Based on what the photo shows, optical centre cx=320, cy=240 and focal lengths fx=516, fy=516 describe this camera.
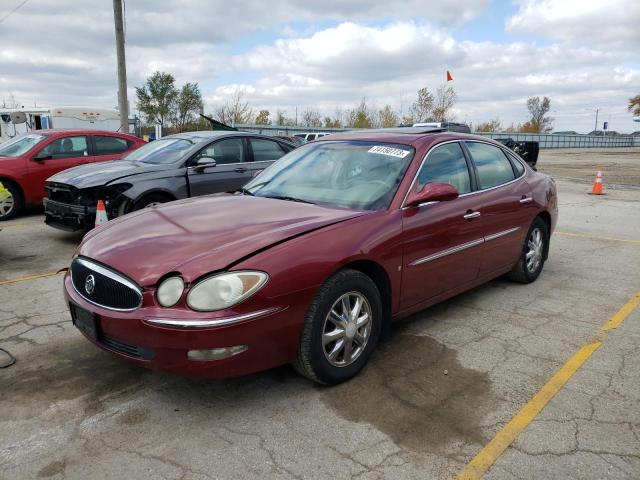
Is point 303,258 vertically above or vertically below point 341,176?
below

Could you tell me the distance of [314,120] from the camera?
56906 mm

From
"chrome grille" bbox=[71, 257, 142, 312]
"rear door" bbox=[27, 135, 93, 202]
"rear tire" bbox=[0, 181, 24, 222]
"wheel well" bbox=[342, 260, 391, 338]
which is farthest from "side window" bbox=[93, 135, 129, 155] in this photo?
"wheel well" bbox=[342, 260, 391, 338]

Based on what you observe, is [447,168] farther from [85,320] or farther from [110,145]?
[110,145]

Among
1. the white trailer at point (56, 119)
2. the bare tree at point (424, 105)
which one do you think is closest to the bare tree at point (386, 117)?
the bare tree at point (424, 105)

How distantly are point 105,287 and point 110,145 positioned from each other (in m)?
7.95

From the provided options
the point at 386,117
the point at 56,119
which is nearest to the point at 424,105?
the point at 386,117

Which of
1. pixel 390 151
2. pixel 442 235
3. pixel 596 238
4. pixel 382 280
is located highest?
pixel 390 151

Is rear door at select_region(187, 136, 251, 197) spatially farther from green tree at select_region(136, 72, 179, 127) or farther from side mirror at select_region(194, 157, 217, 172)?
green tree at select_region(136, 72, 179, 127)

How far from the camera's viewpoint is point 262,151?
28.0 feet

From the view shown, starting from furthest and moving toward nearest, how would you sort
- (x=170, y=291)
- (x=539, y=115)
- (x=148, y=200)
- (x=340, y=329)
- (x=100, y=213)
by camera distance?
(x=539, y=115), (x=148, y=200), (x=100, y=213), (x=340, y=329), (x=170, y=291)

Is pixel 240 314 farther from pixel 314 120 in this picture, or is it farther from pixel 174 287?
pixel 314 120

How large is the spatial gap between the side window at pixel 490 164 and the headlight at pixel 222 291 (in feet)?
8.79

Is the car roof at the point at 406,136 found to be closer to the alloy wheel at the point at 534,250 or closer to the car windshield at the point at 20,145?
the alloy wheel at the point at 534,250

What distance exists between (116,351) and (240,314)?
2.61ft
